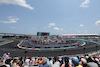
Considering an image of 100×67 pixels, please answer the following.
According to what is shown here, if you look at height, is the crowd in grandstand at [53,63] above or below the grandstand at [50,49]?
above

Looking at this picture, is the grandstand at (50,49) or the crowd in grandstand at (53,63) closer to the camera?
the crowd in grandstand at (53,63)

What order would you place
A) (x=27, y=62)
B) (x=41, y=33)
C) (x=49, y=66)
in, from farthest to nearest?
(x=41, y=33) → (x=27, y=62) → (x=49, y=66)

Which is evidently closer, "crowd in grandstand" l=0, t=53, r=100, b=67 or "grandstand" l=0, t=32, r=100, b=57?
"crowd in grandstand" l=0, t=53, r=100, b=67

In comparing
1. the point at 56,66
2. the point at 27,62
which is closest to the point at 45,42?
the point at 27,62

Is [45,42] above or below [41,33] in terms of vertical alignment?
below

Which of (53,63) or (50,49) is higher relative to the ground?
(53,63)

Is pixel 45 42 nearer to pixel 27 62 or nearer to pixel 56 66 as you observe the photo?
pixel 27 62

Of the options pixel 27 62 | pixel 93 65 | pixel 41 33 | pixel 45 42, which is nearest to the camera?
pixel 93 65

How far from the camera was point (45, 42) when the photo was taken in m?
25.3

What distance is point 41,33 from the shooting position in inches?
1937

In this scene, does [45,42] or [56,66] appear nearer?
[56,66]

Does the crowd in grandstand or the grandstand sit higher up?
the crowd in grandstand

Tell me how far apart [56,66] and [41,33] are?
46.3 metres

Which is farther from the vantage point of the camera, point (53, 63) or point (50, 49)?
point (50, 49)
